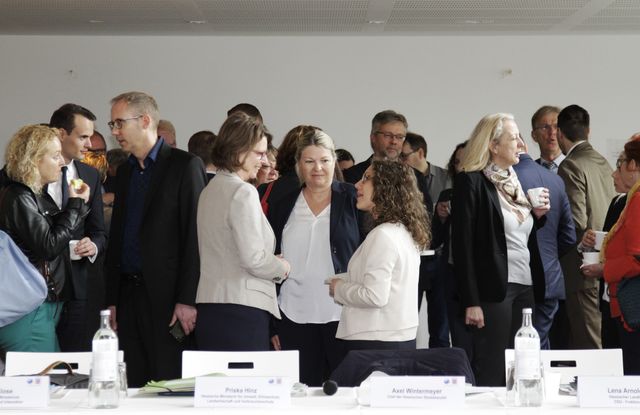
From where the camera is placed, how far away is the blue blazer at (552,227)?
4.66 meters

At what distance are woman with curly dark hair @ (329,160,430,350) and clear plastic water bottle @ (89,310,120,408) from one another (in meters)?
1.43

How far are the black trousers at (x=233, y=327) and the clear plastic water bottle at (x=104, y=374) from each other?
4.85 ft

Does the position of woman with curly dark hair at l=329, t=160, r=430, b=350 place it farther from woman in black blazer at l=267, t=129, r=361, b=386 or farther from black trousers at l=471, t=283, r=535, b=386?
black trousers at l=471, t=283, r=535, b=386

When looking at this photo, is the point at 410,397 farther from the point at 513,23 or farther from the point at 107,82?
the point at 107,82

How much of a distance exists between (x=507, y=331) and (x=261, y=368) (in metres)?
1.70

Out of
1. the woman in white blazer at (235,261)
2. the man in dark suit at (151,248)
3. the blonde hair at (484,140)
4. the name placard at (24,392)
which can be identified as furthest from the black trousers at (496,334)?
the name placard at (24,392)

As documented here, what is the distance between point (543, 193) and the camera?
15.0 ft

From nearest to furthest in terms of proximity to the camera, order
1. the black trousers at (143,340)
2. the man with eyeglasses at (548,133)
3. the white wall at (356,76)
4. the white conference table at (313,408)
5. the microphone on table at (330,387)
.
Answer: the white conference table at (313,408) < the microphone on table at (330,387) < the black trousers at (143,340) < the man with eyeglasses at (548,133) < the white wall at (356,76)

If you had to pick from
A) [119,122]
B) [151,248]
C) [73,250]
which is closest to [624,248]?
[151,248]

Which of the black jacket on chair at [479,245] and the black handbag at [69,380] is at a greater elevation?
the black jacket on chair at [479,245]

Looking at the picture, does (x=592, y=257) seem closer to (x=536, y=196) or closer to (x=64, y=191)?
(x=536, y=196)

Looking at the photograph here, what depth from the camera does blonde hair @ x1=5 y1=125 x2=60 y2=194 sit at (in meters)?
4.27

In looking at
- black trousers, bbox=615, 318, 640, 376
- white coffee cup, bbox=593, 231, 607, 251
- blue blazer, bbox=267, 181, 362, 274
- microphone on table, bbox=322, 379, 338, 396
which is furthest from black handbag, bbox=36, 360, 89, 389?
white coffee cup, bbox=593, 231, 607, 251

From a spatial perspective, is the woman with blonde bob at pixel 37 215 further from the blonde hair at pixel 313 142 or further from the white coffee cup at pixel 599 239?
the white coffee cup at pixel 599 239
